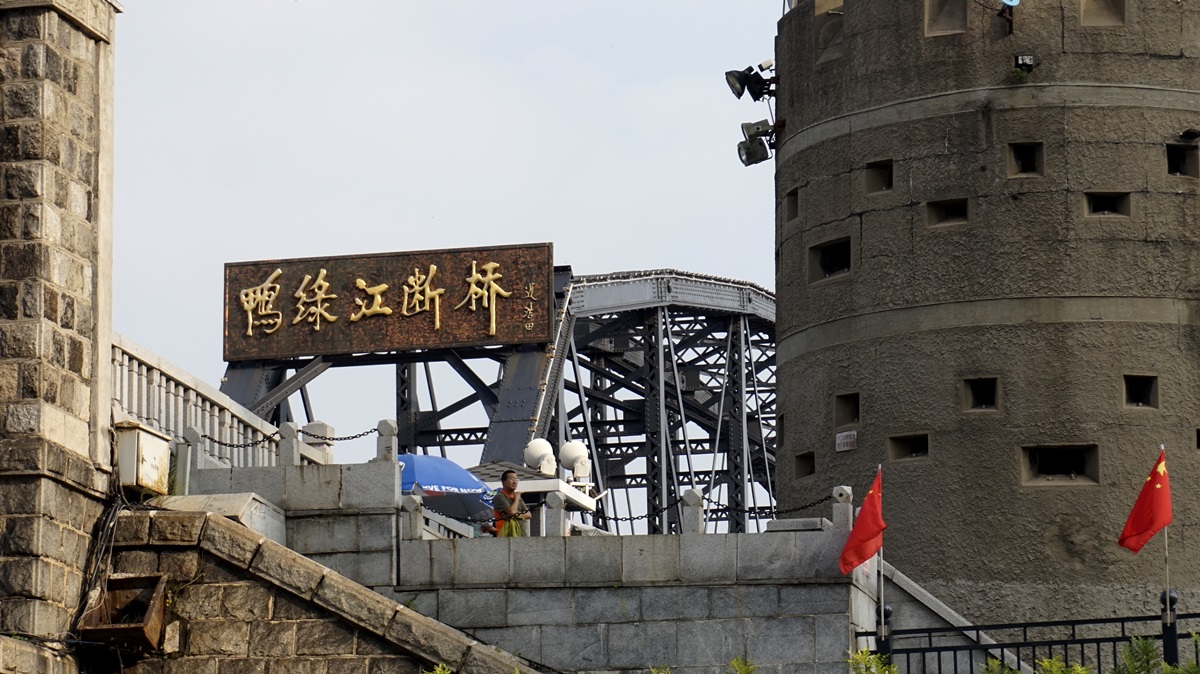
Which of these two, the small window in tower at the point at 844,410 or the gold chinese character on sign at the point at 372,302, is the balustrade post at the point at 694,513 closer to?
the small window in tower at the point at 844,410

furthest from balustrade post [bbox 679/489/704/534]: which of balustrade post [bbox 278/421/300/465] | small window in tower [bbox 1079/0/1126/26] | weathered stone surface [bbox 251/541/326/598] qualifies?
small window in tower [bbox 1079/0/1126/26]

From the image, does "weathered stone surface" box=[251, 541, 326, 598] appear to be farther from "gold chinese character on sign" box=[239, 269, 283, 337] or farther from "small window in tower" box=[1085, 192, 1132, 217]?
"gold chinese character on sign" box=[239, 269, 283, 337]

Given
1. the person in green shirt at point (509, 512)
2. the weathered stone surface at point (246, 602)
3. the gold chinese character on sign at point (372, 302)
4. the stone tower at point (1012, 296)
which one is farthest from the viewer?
the gold chinese character on sign at point (372, 302)

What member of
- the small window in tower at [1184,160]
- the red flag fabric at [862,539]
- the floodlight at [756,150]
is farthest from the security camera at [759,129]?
the red flag fabric at [862,539]

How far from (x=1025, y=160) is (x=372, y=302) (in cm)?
2300

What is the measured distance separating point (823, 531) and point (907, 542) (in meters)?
7.77

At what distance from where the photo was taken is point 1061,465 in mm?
34219

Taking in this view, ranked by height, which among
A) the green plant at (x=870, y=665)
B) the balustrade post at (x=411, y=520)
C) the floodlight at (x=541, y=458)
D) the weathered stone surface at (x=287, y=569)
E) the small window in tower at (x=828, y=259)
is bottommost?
the green plant at (x=870, y=665)

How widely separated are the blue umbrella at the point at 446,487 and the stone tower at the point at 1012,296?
4.96 m

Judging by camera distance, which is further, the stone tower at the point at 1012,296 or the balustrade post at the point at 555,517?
the stone tower at the point at 1012,296

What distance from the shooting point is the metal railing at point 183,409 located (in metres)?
26.8

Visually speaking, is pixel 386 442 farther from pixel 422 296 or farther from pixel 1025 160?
pixel 422 296

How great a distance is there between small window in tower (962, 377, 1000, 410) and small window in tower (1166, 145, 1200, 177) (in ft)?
14.3

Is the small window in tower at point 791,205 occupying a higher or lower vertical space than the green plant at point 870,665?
higher
